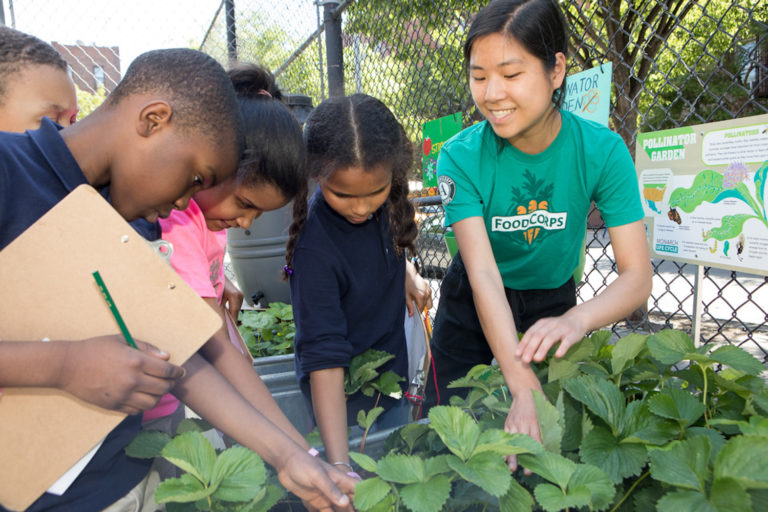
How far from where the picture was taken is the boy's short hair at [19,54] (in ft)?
4.97

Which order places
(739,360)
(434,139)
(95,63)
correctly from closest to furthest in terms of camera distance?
(739,360) < (434,139) < (95,63)

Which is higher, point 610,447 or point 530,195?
point 530,195

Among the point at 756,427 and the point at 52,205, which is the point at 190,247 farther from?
the point at 756,427

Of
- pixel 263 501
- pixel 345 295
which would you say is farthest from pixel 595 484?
pixel 345 295

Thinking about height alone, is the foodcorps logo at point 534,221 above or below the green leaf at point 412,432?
above

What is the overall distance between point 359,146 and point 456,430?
3.03ft

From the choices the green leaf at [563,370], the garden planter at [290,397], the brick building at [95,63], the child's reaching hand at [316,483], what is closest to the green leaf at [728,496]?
the green leaf at [563,370]

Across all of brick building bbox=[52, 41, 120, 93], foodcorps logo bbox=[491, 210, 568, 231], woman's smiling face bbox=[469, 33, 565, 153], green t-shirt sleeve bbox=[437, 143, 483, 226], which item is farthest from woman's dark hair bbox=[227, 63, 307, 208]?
brick building bbox=[52, 41, 120, 93]

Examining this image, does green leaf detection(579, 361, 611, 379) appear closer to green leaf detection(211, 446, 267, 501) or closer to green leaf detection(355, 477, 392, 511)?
green leaf detection(355, 477, 392, 511)

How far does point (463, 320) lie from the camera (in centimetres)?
186

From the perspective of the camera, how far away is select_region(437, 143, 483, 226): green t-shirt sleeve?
1.42 metres

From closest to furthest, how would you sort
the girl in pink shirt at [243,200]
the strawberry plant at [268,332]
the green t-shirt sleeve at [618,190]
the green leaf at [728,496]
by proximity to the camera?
the green leaf at [728,496]
the girl in pink shirt at [243,200]
the green t-shirt sleeve at [618,190]
the strawberry plant at [268,332]

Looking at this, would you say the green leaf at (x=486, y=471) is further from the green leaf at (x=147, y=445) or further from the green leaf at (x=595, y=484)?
the green leaf at (x=147, y=445)

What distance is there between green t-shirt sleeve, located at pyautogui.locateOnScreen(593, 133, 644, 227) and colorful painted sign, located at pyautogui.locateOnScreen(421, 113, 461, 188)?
1.19 meters
